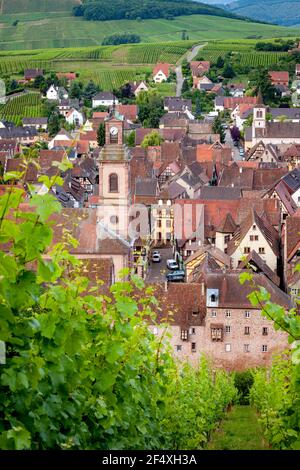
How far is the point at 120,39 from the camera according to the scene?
181875 millimetres

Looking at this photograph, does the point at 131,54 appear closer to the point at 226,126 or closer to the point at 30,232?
the point at 226,126

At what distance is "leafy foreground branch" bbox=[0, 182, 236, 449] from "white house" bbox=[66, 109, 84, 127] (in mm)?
97367

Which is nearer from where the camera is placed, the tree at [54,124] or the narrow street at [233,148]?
the narrow street at [233,148]

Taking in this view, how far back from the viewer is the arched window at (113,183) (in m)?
39.0

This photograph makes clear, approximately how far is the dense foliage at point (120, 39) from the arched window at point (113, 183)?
144 metres

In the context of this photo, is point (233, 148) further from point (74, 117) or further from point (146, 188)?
point (146, 188)

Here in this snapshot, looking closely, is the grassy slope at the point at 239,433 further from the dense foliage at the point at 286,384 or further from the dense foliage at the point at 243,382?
the dense foliage at the point at 286,384

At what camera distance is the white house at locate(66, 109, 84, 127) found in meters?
108

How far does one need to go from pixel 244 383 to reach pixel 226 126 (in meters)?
75.2

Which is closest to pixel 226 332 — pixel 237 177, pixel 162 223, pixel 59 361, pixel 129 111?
pixel 162 223

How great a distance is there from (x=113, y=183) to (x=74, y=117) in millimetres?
71412

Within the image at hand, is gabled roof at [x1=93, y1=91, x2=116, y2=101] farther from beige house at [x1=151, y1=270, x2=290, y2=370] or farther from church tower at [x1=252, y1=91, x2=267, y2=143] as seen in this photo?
beige house at [x1=151, y1=270, x2=290, y2=370]

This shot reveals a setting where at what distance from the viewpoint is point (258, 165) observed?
229ft

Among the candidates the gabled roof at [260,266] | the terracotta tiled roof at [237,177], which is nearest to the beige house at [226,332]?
the gabled roof at [260,266]
